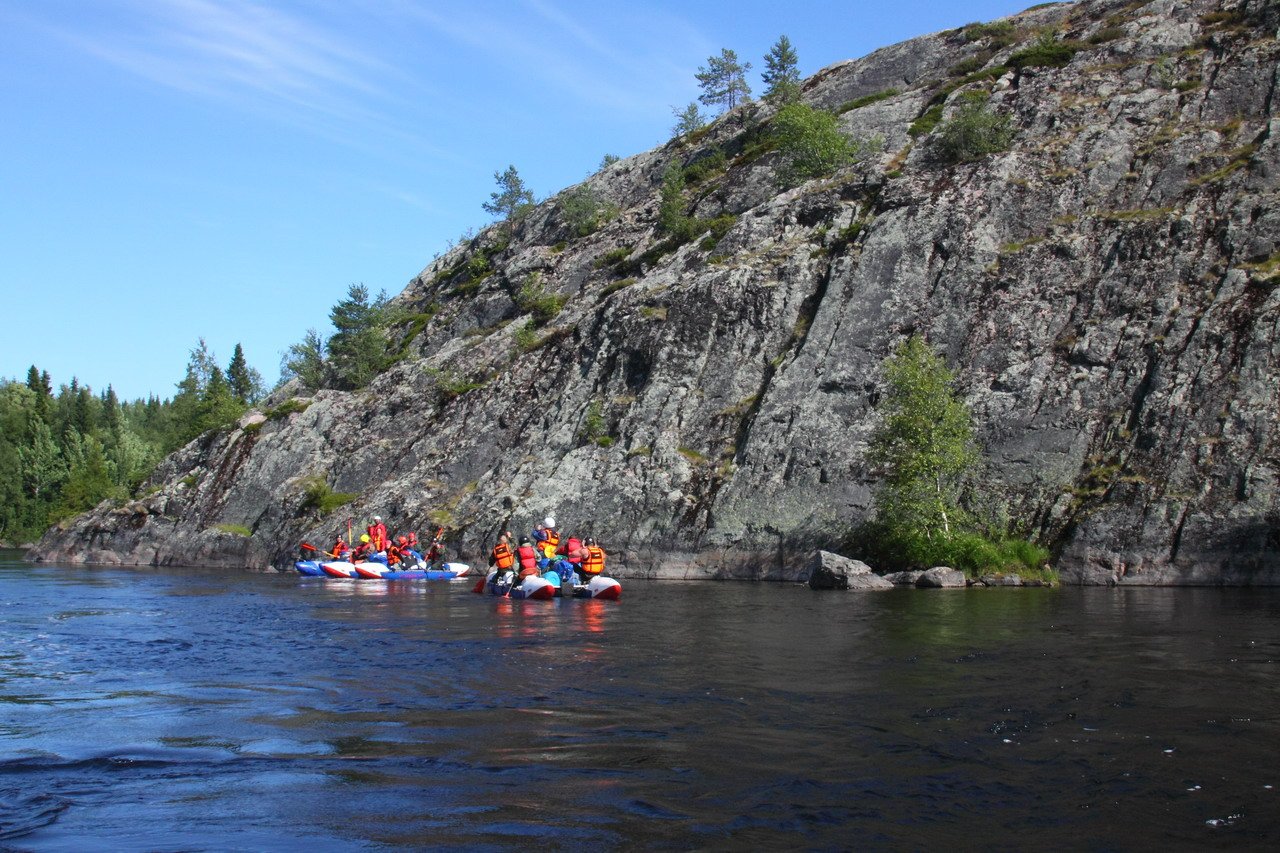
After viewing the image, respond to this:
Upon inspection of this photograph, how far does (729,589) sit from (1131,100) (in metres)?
30.3

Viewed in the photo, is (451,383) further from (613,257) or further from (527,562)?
(527,562)

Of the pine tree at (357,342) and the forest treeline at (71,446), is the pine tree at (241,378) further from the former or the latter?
the pine tree at (357,342)

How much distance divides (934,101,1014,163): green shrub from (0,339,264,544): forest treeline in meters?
59.1

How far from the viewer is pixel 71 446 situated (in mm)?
102812

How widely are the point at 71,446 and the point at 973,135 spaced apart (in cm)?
9349

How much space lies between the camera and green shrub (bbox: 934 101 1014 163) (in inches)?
1843

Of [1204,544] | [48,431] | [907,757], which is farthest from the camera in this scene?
→ [48,431]

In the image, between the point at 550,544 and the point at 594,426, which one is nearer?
the point at 550,544

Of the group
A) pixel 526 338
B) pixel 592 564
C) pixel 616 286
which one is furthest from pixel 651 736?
pixel 616 286

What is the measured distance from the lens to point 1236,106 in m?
42.6

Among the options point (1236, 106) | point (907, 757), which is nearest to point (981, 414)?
point (1236, 106)

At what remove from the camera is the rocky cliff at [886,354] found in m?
33.5

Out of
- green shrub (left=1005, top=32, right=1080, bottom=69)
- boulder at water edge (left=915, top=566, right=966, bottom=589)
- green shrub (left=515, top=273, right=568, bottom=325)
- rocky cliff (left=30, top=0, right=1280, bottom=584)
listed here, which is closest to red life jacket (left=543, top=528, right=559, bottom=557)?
rocky cliff (left=30, top=0, right=1280, bottom=584)

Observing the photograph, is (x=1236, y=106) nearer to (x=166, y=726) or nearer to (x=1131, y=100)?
(x=1131, y=100)
